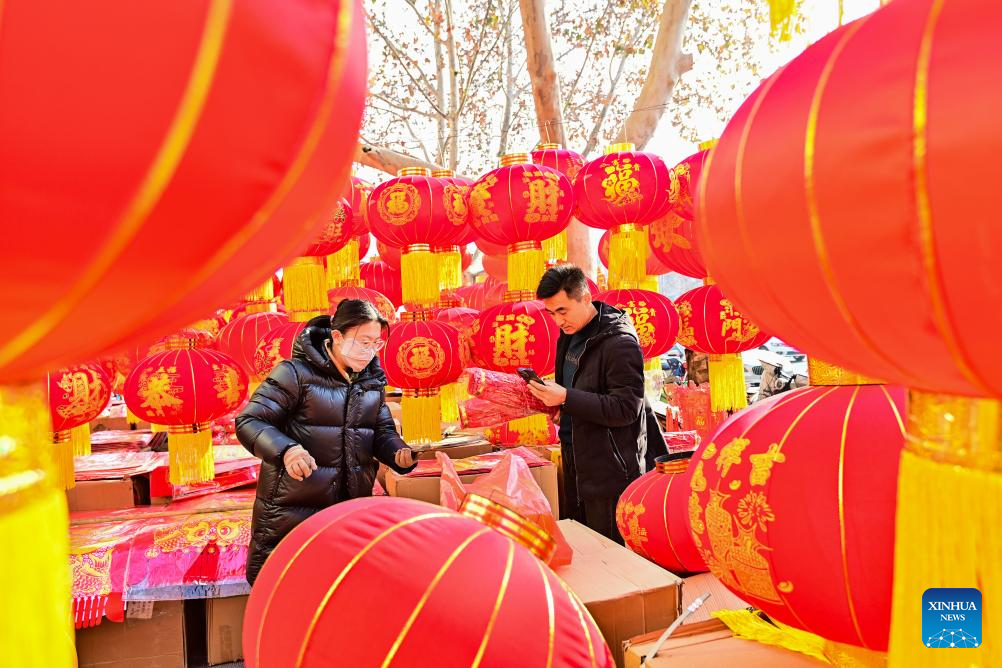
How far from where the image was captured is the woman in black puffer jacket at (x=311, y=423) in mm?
1950

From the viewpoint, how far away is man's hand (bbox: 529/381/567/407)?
2158 mm

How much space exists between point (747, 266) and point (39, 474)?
1.95 ft

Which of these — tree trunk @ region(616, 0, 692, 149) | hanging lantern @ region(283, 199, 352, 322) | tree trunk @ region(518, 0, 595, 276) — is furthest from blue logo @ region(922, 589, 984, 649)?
tree trunk @ region(616, 0, 692, 149)

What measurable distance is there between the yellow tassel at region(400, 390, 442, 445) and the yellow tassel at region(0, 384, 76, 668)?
2.89m

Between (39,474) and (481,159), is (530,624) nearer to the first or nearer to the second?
(39,474)

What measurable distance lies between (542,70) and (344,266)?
1933 millimetres

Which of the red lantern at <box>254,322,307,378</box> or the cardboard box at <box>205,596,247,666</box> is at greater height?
the red lantern at <box>254,322,307,378</box>

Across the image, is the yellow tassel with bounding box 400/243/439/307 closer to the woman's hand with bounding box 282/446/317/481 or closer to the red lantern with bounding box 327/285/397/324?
the red lantern with bounding box 327/285/397/324

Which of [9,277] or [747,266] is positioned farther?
[747,266]

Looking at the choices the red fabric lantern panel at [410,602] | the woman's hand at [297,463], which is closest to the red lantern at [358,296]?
the woman's hand at [297,463]

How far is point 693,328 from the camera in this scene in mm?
3340

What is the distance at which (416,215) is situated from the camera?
3299mm

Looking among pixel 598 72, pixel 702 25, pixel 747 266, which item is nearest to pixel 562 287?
pixel 747 266

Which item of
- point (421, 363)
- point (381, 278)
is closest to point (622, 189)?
point (421, 363)
